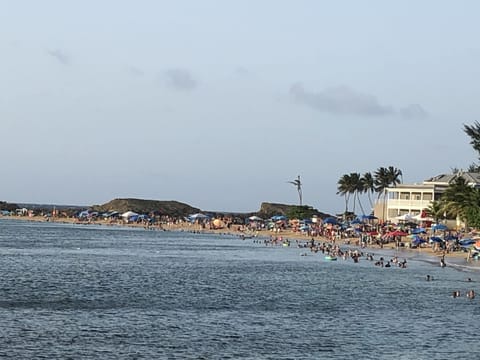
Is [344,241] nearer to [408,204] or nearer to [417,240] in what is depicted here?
[408,204]

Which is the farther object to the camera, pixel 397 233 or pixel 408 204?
pixel 408 204

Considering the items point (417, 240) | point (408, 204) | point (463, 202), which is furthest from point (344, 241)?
point (463, 202)

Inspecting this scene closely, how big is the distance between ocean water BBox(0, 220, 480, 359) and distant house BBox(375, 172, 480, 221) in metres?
40.1

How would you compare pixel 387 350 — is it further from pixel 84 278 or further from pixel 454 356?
pixel 84 278

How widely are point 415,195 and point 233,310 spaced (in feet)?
262

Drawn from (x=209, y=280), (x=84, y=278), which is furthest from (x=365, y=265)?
(x=84, y=278)

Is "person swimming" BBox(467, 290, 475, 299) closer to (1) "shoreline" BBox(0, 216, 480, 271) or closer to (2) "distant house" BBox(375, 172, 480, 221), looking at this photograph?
(1) "shoreline" BBox(0, 216, 480, 271)

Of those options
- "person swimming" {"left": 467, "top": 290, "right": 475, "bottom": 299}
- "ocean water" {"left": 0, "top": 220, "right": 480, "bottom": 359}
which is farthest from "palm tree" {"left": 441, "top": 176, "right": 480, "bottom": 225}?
"person swimming" {"left": 467, "top": 290, "right": 475, "bottom": 299}

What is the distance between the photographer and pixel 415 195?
393 ft

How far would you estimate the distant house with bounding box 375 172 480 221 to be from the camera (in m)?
117

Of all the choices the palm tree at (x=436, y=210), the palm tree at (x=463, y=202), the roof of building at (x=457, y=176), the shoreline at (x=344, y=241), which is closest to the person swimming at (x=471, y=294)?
the shoreline at (x=344, y=241)

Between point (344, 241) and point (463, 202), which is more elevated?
point (463, 202)

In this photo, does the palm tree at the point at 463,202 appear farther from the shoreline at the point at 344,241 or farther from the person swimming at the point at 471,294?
the person swimming at the point at 471,294

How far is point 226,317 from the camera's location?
136 ft
